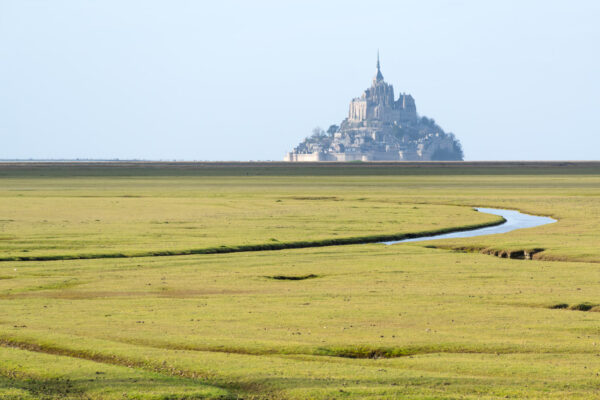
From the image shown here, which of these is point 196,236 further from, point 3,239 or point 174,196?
point 174,196

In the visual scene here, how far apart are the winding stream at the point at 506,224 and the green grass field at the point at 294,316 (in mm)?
2522

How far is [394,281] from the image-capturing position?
92.5 feet

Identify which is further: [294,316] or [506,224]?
[506,224]

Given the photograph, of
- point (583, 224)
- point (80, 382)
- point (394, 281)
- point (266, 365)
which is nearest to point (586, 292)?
point (394, 281)

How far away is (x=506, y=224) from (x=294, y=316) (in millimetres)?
33759

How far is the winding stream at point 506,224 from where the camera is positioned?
150ft

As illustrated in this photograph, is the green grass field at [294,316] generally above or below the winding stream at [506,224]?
above

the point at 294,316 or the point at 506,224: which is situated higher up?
the point at 294,316

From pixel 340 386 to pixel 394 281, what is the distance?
1322 centimetres

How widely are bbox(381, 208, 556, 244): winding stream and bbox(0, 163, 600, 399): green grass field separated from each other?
2522mm

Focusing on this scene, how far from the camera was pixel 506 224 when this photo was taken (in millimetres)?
53000

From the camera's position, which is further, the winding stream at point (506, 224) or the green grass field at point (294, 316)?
the winding stream at point (506, 224)

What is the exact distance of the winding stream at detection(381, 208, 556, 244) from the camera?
45691 mm

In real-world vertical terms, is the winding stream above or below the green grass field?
below
